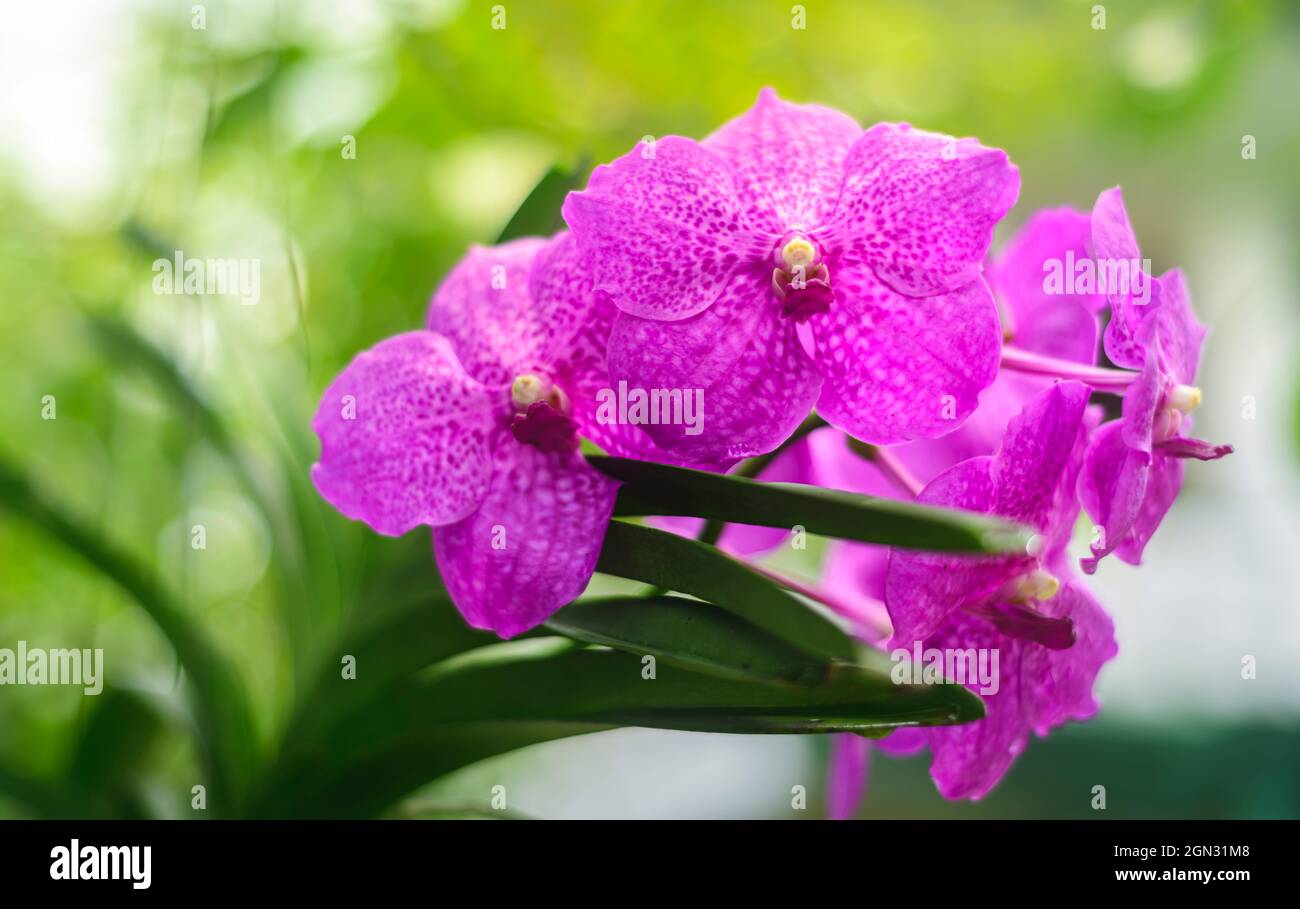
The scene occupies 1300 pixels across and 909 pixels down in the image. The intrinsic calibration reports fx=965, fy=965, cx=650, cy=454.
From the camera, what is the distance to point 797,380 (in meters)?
0.37

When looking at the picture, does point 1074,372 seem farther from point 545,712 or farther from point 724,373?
point 545,712

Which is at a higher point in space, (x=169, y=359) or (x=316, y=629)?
(x=169, y=359)

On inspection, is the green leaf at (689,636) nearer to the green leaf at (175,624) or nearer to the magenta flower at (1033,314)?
the magenta flower at (1033,314)

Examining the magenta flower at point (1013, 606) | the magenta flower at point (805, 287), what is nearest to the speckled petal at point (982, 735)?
the magenta flower at point (1013, 606)

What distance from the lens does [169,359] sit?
26.0 inches

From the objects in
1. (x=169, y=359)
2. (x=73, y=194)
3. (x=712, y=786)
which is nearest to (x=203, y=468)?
(x=169, y=359)

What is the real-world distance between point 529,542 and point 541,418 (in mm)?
49

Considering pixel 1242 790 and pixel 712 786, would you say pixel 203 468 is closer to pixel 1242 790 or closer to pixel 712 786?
pixel 712 786

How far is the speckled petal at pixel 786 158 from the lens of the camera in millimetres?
388

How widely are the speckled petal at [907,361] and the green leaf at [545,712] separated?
94 mm

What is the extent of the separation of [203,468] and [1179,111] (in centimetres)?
90

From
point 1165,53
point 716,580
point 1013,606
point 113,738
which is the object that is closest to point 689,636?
point 716,580

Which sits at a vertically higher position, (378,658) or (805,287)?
(805,287)
